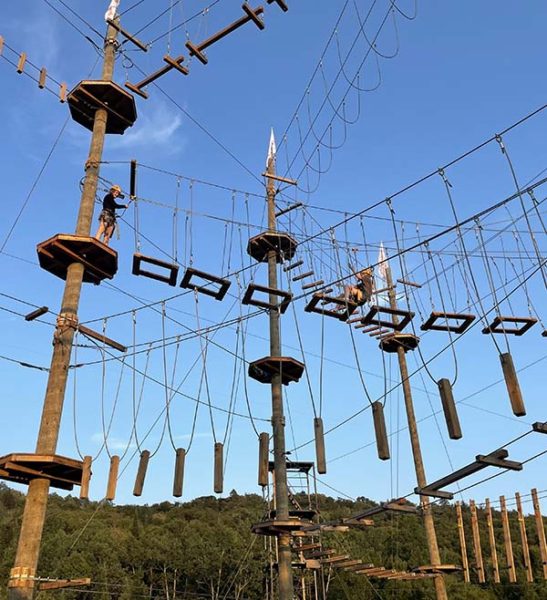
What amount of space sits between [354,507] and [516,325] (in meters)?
52.0

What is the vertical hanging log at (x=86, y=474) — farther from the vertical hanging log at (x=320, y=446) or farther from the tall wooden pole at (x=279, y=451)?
the tall wooden pole at (x=279, y=451)

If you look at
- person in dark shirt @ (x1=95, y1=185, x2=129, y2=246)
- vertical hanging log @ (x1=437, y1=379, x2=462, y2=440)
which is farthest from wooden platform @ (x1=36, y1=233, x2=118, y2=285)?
vertical hanging log @ (x1=437, y1=379, x2=462, y2=440)

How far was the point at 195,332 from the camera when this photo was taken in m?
11.6

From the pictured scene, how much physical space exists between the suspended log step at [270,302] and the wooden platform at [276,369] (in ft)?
3.47

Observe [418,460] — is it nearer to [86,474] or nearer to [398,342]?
[398,342]

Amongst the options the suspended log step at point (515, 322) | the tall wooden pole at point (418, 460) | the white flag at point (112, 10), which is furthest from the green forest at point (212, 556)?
the white flag at point (112, 10)

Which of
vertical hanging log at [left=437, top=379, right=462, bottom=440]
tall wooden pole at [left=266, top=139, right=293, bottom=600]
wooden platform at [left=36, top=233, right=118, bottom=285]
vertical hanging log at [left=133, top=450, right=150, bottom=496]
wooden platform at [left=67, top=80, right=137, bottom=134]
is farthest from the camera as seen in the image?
tall wooden pole at [left=266, top=139, right=293, bottom=600]

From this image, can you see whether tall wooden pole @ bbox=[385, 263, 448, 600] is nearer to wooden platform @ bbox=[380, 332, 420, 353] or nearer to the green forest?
wooden platform @ bbox=[380, 332, 420, 353]

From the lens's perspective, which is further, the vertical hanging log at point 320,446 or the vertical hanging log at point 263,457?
the vertical hanging log at point 263,457

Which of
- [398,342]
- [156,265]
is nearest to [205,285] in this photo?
[156,265]

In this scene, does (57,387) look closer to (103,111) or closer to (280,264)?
(103,111)

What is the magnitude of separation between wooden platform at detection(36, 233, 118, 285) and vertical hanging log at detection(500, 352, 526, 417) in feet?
17.2

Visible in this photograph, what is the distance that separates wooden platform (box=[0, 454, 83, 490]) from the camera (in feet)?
22.2

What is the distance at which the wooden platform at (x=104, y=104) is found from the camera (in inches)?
365
